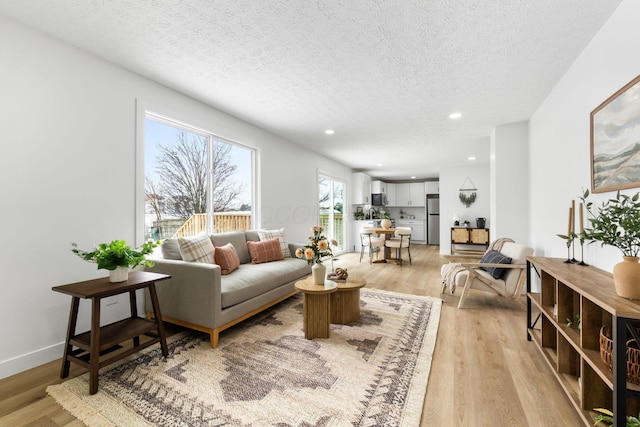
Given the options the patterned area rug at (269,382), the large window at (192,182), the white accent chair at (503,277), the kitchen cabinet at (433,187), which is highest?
the kitchen cabinet at (433,187)

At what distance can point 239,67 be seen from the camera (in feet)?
8.38

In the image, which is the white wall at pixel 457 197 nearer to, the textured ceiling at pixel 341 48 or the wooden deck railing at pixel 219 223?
the textured ceiling at pixel 341 48

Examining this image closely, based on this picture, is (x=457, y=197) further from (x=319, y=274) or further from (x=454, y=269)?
(x=319, y=274)

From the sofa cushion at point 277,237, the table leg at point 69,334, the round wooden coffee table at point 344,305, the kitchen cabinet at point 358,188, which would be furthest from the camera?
the kitchen cabinet at point 358,188

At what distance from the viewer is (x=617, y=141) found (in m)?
1.76

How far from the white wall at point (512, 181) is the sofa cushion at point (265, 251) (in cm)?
332

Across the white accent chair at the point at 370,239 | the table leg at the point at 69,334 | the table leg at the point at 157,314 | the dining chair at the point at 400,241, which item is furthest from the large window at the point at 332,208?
the table leg at the point at 69,334

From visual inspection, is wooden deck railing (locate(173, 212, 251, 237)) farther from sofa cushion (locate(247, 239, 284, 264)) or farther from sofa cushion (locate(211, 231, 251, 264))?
sofa cushion (locate(247, 239, 284, 264))

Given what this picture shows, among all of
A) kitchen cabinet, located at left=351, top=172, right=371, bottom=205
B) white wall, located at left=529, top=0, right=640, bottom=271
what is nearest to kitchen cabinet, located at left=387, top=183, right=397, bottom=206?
kitchen cabinet, located at left=351, top=172, right=371, bottom=205

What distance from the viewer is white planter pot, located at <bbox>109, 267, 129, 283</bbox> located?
2.04 metres

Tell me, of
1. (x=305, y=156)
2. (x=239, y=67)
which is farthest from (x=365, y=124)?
(x=239, y=67)

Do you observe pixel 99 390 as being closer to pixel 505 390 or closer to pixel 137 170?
pixel 137 170

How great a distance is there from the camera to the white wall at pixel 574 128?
1734 mm

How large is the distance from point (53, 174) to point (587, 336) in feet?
12.3
